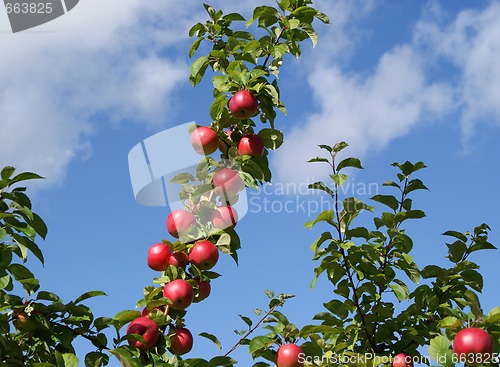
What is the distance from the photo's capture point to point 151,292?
4.14 metres

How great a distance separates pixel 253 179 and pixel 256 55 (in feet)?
3.28

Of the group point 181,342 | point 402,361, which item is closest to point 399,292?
point 402,361

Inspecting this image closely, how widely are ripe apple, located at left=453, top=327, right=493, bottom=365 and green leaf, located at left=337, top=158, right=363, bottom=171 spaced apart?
137cm

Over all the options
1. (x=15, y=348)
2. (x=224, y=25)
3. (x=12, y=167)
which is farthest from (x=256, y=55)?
(x=15, y=348)

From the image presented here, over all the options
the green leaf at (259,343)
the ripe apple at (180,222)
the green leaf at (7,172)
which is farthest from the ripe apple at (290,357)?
the green leaf at (7,172)

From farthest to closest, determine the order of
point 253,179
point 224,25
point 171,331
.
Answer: point 224,25 < point 253,179 < point 171,331

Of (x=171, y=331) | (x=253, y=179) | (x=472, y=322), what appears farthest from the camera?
(x=253, y=179)

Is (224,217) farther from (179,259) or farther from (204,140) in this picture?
(204,140)

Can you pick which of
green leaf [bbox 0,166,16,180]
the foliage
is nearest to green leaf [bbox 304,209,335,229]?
the foliage

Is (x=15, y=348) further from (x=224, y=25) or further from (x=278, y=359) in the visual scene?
(x=224, y=25)

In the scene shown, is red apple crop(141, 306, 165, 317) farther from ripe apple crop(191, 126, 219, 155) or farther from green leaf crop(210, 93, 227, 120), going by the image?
green leaf crop(210, 93, 227, 120)

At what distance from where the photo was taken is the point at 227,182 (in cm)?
430

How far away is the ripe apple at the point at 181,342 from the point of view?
4.01m

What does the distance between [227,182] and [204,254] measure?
1.72 feet
